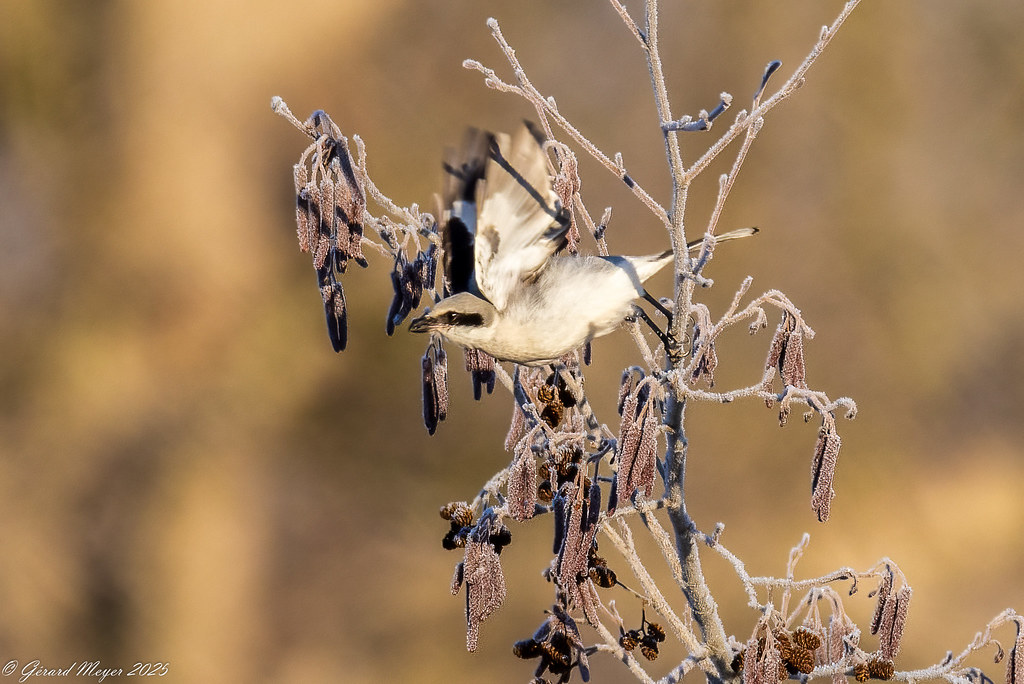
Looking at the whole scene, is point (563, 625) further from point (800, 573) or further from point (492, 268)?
point (800, 573)

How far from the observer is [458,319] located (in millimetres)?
991

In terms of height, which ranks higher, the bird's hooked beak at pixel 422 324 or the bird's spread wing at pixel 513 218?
the bird's spread wing at pixel 513 218

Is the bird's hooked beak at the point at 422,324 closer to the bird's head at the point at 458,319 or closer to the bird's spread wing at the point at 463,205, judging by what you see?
the bird's head at the point at 458,319

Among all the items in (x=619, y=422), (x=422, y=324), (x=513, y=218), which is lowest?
(x=619, y=422)

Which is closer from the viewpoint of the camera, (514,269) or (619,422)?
(619,422)

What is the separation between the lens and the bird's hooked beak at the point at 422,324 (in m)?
0.96

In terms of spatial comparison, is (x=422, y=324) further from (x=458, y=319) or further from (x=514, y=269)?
(x=514, y=269)

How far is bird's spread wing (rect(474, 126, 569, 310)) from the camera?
1020 millimetres

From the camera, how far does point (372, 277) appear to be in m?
2.92

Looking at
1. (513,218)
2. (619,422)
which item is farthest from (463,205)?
(619,422)

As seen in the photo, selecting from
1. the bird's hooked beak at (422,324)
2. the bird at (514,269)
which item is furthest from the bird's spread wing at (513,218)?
the bird's hooked beak at (422,324)

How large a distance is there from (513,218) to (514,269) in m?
0.07

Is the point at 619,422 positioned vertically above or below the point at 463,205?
below

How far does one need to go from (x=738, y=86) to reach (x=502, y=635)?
1.99 meters
